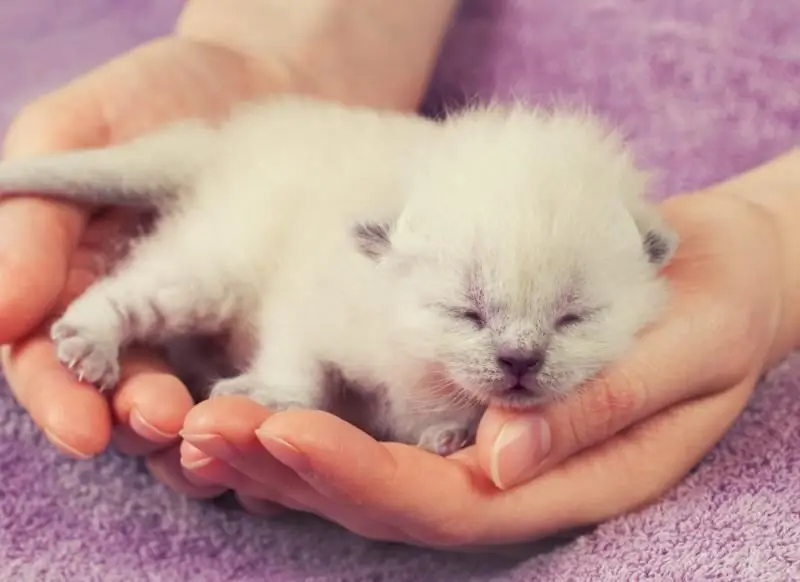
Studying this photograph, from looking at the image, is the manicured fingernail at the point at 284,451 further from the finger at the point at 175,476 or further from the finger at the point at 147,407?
the finger at the point at 175,476

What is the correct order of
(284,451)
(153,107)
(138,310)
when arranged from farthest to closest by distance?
(153,107)
(138,310)
(284,451)

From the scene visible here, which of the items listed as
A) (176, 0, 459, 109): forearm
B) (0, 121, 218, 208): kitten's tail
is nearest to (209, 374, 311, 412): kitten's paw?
(0, 121, 218, 208): kitten's tail

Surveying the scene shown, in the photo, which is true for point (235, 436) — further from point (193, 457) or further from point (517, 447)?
point (517, 447)

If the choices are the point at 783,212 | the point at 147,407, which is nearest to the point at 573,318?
the point at 147,407

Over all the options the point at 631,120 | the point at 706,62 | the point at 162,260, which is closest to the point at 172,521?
the point at 162,260

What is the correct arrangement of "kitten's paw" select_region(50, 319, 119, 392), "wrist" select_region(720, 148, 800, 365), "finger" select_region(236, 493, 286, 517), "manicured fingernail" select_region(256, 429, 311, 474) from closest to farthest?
"manicured fingernail" select_region(256, 429, 311, 474), "kitten's paw" select_region(50, 319, 119, 392), "finger" select_region(236, 493, 286, 517), "wrist" select_region(720, 148, 800, 365)

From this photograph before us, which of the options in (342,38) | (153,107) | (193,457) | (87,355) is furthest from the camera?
(342,38)

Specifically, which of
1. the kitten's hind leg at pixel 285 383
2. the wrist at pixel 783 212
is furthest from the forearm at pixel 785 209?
the kitten's hind leg at pixel 285 383

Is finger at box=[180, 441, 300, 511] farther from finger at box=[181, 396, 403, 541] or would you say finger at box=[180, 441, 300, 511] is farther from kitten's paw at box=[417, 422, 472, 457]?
kitten's paw at box=[417, 422, 472, 457]
